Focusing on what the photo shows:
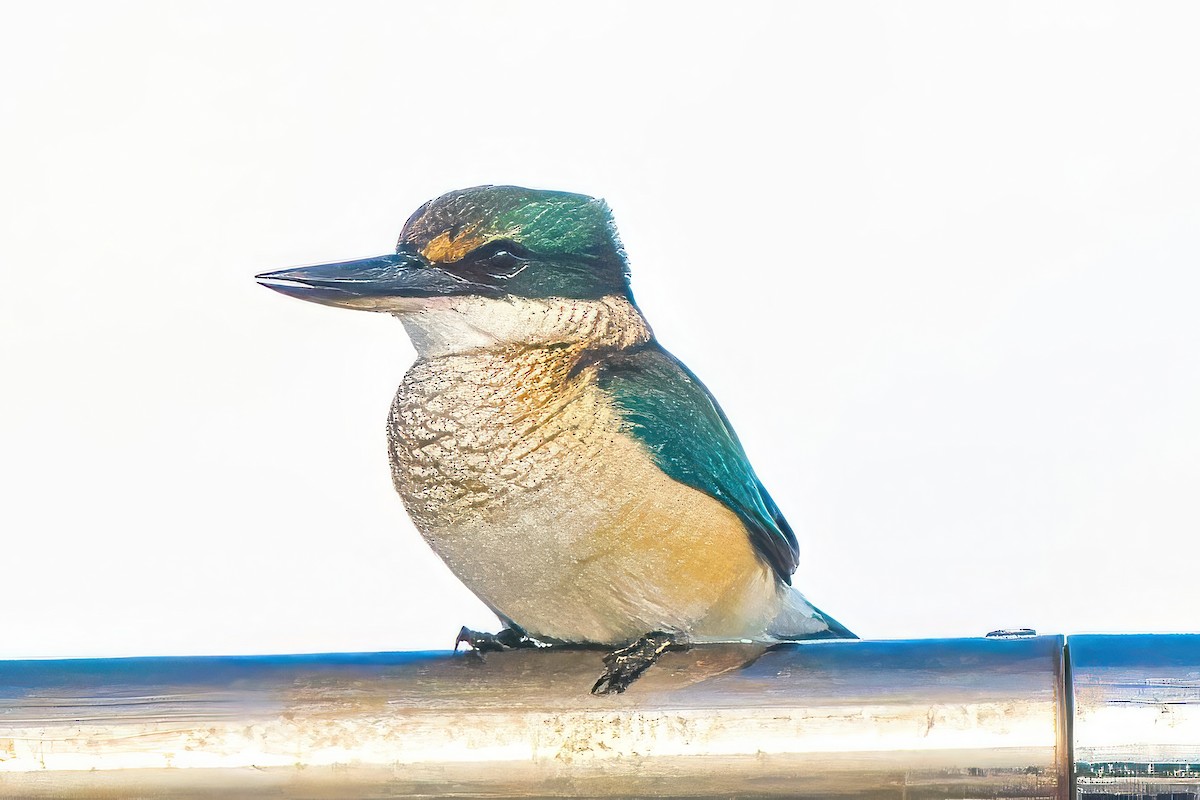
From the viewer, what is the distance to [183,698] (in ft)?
7.11

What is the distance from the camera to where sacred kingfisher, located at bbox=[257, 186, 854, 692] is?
329 cm

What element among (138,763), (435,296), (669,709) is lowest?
(138,763)

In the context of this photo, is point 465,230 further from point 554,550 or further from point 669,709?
point 669,709

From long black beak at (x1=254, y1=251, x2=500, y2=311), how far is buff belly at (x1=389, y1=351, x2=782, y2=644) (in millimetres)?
163

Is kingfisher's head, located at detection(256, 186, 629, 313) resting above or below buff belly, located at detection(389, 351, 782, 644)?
above

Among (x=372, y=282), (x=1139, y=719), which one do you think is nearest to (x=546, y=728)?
(x=1139, y=719)

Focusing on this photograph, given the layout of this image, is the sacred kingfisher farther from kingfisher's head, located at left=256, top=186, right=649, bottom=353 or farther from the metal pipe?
the metal pipe

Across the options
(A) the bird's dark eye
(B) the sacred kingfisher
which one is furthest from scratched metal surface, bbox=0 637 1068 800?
(A) the bird's dark eye

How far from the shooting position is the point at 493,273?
11.6ft

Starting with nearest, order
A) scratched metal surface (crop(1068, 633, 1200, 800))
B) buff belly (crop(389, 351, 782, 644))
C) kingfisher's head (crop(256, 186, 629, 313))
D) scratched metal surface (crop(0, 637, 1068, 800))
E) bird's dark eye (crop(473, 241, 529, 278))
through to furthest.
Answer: scratched metal surface (crop(1068, 633, 1200, 800))
scratched metal surface (crop(0, 637, 1068, 800))
buff belly (crop(389, 351, 782, 644))
kingfisher's head (crop(256, 186, 629, 313))
bird's dark eye (crop(473, 241, 529, 278))

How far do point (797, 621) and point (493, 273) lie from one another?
109 cm

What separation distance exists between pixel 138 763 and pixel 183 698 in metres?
0.10

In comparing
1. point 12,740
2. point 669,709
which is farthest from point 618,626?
point 12,740

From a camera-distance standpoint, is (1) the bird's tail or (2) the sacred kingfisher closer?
(2) the sacred kingfisher
